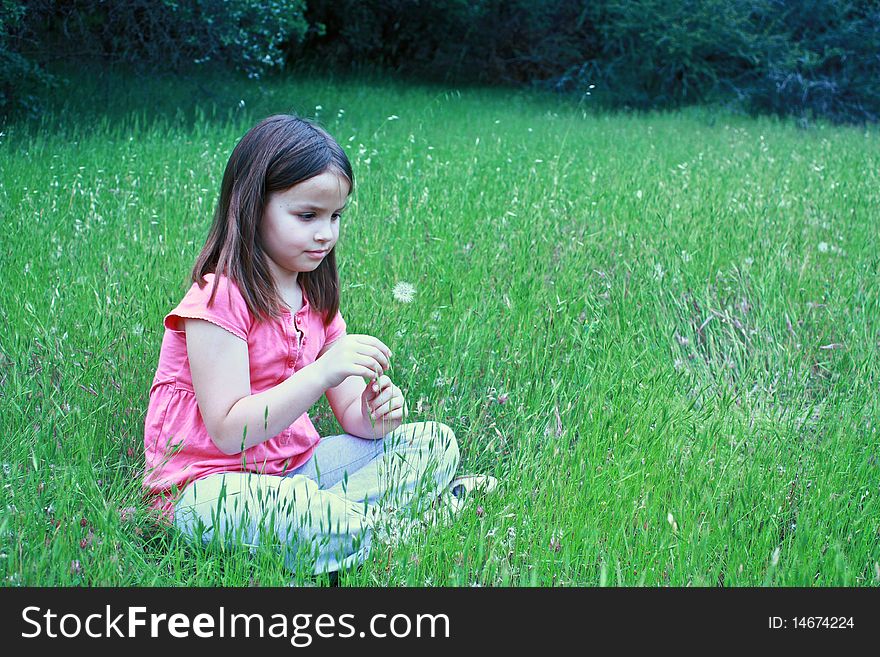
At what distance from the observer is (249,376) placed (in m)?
2.48

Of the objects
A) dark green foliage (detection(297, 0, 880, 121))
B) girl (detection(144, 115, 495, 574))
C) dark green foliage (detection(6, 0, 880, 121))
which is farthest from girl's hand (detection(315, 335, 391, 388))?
dark green foliage (detection(297, 0, 880, 121))

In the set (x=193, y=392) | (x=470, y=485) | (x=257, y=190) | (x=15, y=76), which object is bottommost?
(x=470, y=485)

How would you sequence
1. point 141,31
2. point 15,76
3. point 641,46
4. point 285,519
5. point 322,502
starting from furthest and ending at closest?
point 641,46 < point 141,31 < point 15,76 < point 322,502 < point 285,519

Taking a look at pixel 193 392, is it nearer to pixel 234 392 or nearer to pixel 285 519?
pixel 234 392

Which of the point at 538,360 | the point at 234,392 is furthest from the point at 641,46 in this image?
the point at 234,392

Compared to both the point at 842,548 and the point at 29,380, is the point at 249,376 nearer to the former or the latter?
the point at 29,380

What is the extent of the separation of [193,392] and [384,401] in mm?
569

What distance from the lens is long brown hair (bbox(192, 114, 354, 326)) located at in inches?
97.4

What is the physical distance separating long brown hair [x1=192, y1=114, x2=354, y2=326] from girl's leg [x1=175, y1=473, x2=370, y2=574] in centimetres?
50

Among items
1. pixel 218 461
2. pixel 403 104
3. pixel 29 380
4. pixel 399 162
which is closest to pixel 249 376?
pixel 218 461

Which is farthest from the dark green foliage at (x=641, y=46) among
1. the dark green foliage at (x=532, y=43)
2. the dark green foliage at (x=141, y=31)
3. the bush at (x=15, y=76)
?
the bush at (x=15, y=76)

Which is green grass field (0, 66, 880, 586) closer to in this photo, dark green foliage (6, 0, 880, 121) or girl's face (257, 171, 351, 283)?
girl's face (257, 171, 351, 283)

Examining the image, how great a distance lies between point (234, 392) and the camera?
237cm

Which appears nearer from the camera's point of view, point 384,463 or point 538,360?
point 384,463
